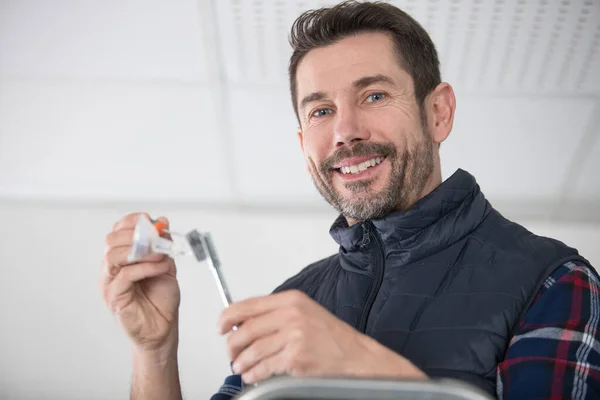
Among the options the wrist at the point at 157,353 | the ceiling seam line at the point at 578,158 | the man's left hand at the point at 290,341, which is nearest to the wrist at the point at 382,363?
the man's left hand at the point at 290,341

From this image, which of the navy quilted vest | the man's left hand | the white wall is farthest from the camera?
the white wall

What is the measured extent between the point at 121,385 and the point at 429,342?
216 centimetres

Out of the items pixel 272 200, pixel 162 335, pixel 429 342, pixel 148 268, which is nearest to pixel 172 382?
pixel 162 335

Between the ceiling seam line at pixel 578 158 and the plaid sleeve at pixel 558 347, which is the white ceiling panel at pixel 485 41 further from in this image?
the plaid sleeve at pixel 558 347

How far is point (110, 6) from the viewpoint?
2061 mm

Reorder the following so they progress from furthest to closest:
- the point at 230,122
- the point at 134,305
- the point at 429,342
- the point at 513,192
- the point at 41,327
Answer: the point at 41,327 < the point at 513,192 < the point at 230,122 < the point at 134,305 < the point at 429,342

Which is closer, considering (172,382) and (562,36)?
(172,382)

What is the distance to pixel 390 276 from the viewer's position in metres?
1.37

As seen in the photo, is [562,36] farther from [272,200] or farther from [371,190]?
[272,200]

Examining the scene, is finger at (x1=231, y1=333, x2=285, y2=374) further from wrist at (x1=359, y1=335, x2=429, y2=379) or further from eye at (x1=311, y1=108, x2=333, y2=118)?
eye at (x1=311, y1=108, x2=333, y2=118)

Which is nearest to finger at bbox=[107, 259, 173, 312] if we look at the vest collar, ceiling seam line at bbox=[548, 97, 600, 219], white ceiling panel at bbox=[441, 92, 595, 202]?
the vest collar

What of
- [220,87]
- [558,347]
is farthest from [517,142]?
[558,347]

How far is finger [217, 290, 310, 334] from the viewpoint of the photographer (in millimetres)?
966

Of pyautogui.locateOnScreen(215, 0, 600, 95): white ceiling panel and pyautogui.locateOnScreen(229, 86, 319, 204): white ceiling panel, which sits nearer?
pyautogui.locateOnScreen(215, 0, 600, 95): white ceiling panel
